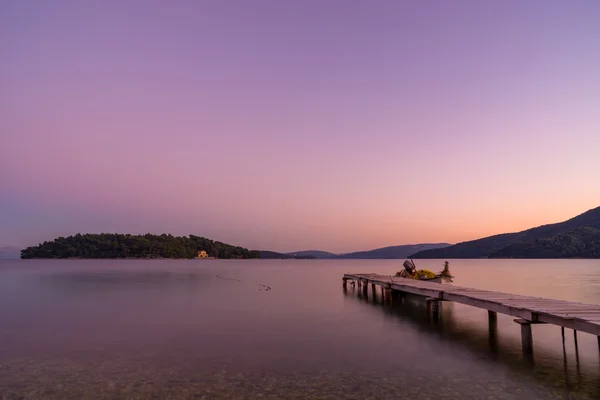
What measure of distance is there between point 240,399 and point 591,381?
8.87m

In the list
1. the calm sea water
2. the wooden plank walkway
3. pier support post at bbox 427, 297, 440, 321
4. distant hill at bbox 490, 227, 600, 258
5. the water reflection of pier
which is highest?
distant hill at bbox 490, 227, 600, 258

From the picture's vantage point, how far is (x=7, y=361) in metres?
13.7

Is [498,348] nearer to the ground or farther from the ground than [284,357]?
farther from the ground

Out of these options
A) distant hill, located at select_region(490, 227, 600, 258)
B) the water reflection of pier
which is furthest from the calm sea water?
distant hill, located at select_region(490, 227, 600, 258)

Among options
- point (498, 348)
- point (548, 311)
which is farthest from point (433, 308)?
point (548, 311)

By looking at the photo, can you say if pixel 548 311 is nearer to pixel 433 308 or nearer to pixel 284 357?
pixel 284 357

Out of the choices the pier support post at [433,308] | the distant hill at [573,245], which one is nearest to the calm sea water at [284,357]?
the pier support post at [433,308]

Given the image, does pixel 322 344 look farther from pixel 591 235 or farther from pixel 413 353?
pixel 591 235

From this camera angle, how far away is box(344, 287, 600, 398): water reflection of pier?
37.0ft

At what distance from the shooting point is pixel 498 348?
50.5 ft

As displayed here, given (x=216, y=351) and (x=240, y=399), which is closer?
(x=240, y=399)

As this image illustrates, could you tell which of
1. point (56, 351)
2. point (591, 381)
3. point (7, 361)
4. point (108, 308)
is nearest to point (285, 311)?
point (108, 308)

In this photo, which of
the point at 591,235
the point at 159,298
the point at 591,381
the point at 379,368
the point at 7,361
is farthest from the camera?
the point at 591,235

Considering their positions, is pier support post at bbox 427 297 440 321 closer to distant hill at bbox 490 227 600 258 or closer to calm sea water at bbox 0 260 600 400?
calm sea water at bbox 0 260 600 400
